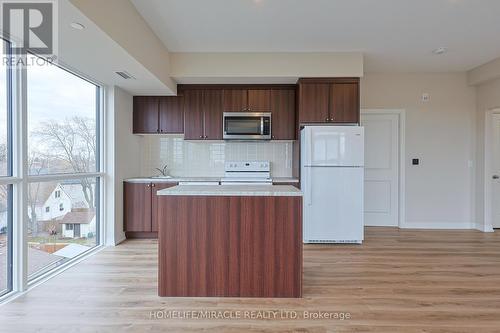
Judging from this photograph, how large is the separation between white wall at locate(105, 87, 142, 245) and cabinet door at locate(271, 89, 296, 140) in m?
2.18

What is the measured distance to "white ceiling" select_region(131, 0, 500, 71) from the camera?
2896mm

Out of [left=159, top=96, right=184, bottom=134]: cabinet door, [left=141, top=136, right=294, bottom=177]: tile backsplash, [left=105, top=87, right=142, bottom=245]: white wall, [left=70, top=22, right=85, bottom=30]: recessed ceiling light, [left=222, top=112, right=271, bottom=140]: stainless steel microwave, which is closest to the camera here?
[left=70, top=22, right=85, bottom=30]: recessed ceiling light

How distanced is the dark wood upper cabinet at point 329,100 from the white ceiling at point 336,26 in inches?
17.4

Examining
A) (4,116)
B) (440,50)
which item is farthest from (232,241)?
(440,50)

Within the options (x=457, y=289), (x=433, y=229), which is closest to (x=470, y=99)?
(x=433, y=229)

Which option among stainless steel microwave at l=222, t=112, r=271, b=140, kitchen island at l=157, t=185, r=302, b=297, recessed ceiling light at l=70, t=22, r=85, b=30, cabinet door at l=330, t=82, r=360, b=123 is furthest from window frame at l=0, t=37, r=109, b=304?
cabinet door at l=330, t=82, r=360, b=123

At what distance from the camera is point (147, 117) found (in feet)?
15.4

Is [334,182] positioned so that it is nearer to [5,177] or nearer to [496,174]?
[496,174]

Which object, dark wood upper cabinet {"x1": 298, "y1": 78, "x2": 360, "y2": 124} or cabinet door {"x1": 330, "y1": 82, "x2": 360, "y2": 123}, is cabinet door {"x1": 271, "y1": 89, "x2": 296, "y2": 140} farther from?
cabinet door {"x1": 330, "y1": 82, "x2": 360, "y2": 123}

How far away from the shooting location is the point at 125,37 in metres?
2.74

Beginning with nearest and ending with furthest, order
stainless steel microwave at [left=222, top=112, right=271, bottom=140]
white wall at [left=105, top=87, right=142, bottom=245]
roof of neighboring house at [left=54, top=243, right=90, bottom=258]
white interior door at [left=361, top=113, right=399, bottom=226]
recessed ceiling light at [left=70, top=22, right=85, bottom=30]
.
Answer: recessed ceiling light at [left=70, top=22, right=85, bottom=30]
roof of neighboring house at [left=54, top=243, right=90, bottom=258]
white wall at [left=105, top=87, right=142, bottom=245]
stainless steel microwave at [left=222, top=112, right=271, bottom=140]
white interior door at [left=361, top=113, right=399, bottom=226]

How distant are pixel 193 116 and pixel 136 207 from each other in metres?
1.58

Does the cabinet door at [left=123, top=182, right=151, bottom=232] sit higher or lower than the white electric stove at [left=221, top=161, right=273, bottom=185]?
lower

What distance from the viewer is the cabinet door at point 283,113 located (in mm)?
4609
